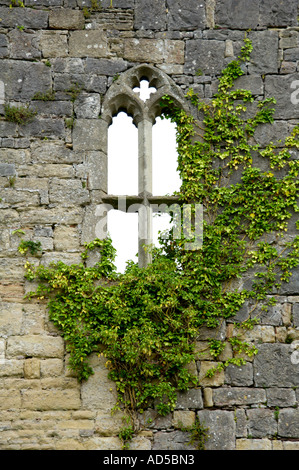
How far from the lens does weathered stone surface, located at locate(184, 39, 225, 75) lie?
6.49 metres

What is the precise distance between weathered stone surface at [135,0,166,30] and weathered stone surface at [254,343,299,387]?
12.2ft

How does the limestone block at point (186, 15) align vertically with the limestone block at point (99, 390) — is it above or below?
above

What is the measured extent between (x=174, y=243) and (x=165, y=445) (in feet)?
6.61

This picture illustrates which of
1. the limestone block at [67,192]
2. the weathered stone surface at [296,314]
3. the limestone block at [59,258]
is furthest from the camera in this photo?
the limestone block at [67,192]

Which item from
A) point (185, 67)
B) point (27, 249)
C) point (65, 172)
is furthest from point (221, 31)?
point (27, 249)

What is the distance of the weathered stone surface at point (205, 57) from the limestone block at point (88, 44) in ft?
3.13

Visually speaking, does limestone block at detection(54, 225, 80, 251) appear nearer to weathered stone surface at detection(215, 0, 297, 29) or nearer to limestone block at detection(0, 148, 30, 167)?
limestone block at detection(0, 148, 30, 167)

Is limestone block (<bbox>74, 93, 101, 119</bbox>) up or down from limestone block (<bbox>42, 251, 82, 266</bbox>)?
up

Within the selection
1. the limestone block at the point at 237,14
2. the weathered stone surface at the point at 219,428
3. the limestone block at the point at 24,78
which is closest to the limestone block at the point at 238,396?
the weathered stone surface at the point at 219,428

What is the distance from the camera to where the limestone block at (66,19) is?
6555 mm

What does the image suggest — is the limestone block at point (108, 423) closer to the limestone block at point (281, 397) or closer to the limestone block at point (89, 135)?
the limestone block at point (281, 397)

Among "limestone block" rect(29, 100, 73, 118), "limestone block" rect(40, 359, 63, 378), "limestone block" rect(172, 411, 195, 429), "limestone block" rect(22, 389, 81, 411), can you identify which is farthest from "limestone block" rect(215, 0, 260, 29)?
"limestone block" rect(22, 389, 81, 411)

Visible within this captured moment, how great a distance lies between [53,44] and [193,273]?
2.99 meters

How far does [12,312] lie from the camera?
5930 mm
